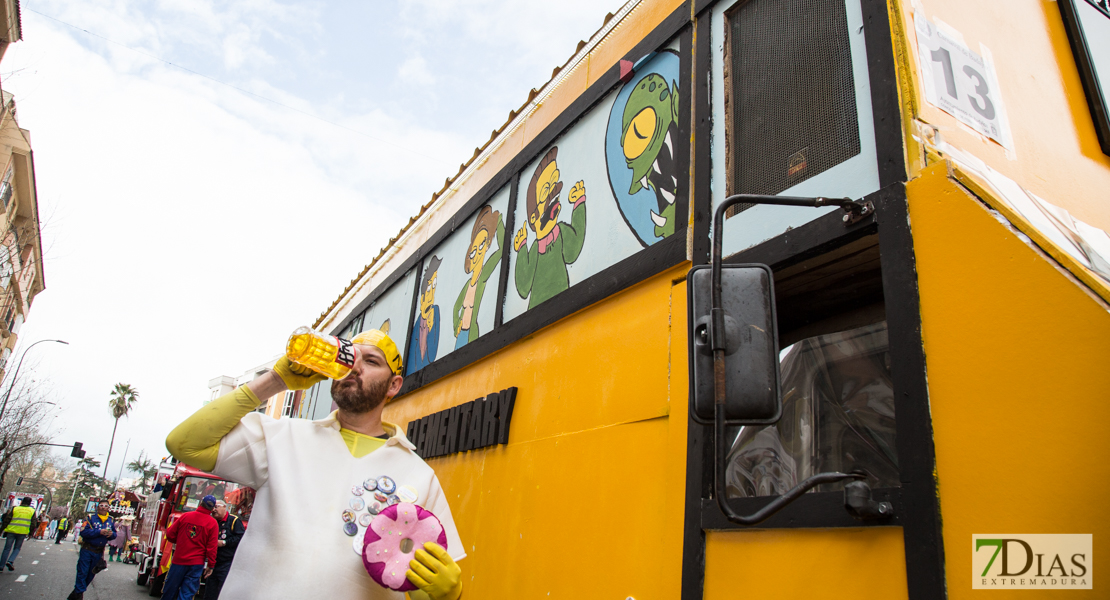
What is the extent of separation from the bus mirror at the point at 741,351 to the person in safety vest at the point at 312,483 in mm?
1208

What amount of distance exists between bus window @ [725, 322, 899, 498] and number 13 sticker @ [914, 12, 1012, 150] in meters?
1.09

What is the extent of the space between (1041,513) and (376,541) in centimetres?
219

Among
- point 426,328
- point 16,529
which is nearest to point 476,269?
point 426,328

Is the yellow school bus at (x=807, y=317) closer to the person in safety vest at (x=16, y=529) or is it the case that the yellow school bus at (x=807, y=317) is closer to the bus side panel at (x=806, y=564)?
the bus side panel at (x=806, y=564)

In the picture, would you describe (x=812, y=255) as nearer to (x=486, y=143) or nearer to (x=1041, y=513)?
(x=1041, y=513)

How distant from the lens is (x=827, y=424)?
291cm

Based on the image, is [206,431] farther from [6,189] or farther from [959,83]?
[6,189]

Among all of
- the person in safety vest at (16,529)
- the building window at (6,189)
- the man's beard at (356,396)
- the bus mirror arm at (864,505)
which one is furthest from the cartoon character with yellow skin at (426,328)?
the building window at (6,189)

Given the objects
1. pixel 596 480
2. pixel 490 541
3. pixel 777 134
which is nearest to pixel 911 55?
pixel 777 134

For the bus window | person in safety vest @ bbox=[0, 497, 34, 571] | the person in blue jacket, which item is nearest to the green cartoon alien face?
the bus window

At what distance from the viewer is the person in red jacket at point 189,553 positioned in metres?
8.02

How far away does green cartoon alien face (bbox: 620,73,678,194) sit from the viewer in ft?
14.3

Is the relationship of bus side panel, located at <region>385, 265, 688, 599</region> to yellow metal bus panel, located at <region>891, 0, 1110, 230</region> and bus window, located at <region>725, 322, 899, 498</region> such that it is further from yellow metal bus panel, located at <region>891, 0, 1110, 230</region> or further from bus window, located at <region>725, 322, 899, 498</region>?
yellow metal bus panel, located at <region>891, 0, 1110, 230</region>

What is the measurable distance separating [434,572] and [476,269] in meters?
4.73
